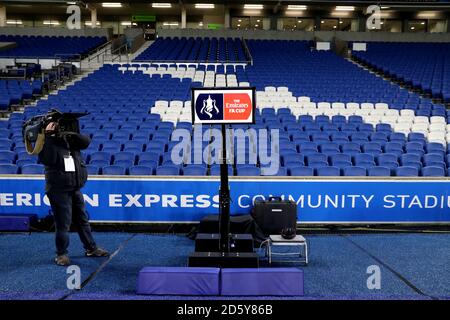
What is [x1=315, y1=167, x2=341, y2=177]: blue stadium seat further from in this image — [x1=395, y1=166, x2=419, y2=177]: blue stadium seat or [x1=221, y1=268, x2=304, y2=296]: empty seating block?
[x1=221, y1=268, x2=304, y2=296]: empty seating block

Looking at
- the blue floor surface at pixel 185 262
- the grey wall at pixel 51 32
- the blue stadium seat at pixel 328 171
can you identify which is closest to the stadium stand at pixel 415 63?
the blue stadium seat at pixel 328 171

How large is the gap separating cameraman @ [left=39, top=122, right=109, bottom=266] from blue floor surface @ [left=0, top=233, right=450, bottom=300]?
47 cm

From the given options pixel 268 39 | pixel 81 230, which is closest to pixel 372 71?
pixel 268 39

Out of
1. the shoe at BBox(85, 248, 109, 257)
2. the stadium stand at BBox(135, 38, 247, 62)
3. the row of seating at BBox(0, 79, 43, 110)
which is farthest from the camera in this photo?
the stadium stand at BBox(135, 38, 247, 62)

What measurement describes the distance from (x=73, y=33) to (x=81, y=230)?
22119 mm

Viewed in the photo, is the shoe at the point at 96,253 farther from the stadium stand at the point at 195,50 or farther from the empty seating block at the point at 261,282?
the stadium stand at the point at 195,50

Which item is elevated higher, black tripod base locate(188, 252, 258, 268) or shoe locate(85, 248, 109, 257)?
black tripod base locate(188, 252, 258, 268)

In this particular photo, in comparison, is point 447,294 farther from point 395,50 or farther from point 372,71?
point 395,50

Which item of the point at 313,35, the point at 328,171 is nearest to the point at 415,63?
the point at 313,35

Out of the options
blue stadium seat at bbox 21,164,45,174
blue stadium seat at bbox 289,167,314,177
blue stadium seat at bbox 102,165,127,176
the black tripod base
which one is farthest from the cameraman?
blue stadium seat at bbox 289,167,314,177

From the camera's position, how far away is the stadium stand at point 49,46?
63.3 feet

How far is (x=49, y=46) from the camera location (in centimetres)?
2078

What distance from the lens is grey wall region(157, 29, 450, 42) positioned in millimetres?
24859

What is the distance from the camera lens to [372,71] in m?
19.1
